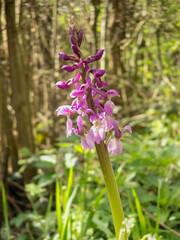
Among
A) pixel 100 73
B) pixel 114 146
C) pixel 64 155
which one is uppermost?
pixel 100 73

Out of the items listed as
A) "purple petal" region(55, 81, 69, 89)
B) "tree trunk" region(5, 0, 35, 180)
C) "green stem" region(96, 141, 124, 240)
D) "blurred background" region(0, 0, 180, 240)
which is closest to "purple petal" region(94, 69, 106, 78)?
"purple petal" region(55, 81, 69, 89)

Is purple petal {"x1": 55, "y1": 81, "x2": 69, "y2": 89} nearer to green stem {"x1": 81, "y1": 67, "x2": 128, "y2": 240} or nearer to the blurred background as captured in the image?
green stem {"x1": 81, "y1": 67, "x2": 128, "y2": 240}

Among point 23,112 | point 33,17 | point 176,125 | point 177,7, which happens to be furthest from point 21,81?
point 176,125

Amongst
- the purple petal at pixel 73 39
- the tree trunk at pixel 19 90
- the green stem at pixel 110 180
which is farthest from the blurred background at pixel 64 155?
the purple petal at pixel 73 39

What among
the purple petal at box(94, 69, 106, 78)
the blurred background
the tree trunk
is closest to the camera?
the purple petal at box(94, 69, 106, 78)

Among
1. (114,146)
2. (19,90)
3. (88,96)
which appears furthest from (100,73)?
(19,90)

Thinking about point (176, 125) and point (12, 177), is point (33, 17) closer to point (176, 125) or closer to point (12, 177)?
point (12, 177)

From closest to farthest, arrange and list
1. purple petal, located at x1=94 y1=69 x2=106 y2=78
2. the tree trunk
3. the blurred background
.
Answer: purple petal, located at x1=94 y1=69 x2=106 y2=78
the blurred background
the tree trunk

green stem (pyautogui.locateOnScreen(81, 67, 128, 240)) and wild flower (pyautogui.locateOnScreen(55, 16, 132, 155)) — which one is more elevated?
wild flower (pyautogui.locateOnScreen(55, 16, 132, 155))

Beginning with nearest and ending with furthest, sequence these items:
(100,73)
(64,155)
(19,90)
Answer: (100,73)
(64,155)
(19,90)

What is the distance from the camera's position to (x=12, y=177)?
114 inches

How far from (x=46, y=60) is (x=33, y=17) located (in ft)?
6.62

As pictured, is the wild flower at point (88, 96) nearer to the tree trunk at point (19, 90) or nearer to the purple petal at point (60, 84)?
the purple petal at point (60, 84)

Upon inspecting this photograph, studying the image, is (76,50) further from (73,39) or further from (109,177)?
(109,177)
